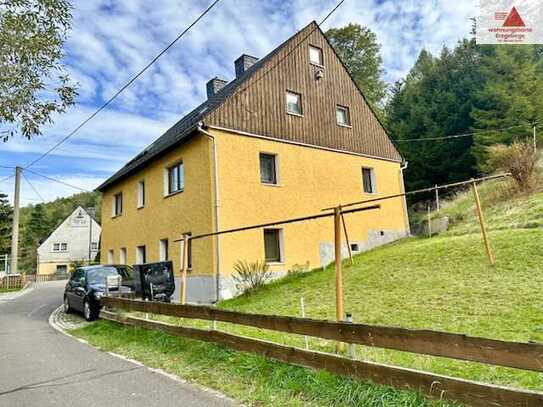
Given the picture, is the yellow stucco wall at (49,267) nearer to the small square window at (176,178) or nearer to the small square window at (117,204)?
the small square window at (117,204)

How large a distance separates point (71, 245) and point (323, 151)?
146 feet

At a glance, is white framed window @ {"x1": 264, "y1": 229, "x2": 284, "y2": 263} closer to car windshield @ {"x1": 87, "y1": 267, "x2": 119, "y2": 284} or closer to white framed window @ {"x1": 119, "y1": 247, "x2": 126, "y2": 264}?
car windshield @ {"x1": 87, "y1": 267, "x2": 119, "y2": 284}

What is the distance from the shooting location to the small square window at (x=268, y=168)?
1438cm

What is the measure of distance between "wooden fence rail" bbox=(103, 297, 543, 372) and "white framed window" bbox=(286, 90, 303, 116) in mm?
11071

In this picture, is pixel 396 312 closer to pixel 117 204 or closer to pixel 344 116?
pixel 344 116

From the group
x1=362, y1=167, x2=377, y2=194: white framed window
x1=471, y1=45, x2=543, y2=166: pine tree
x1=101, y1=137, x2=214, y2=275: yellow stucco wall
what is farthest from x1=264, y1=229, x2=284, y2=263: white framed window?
x1=471, y1=45, x2=543, y2=166: pine tree

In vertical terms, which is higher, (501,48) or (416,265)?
(501,48)

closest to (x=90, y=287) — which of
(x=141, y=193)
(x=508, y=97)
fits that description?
(x=141, y=193)

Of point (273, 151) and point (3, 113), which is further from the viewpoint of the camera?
point (273, 151)

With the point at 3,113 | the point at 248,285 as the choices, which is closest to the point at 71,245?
the point at 248,285

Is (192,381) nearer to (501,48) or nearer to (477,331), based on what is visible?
(477,331)

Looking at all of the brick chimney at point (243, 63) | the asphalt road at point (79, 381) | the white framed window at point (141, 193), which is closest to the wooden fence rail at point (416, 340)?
the asphalt road at point (79, 381)

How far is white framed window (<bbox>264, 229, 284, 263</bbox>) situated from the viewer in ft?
45.5

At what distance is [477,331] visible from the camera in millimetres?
5566
